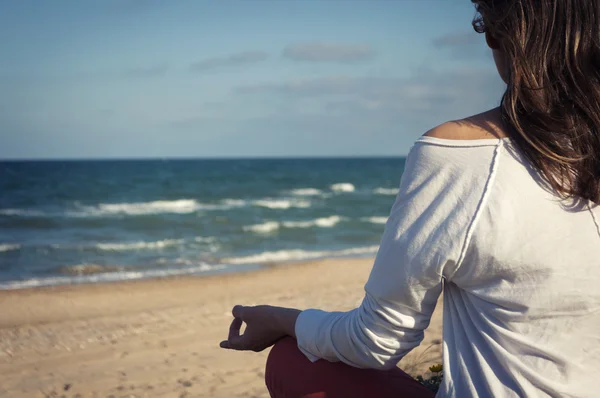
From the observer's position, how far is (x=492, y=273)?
1.10 metres

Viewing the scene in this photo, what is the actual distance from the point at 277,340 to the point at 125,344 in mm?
5119

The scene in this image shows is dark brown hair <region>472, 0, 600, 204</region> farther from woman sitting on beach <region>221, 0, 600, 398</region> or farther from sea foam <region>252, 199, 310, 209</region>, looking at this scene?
sea foam <region>252, 199, 310, 209</region>

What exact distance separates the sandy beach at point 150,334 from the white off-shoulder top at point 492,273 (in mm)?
3184

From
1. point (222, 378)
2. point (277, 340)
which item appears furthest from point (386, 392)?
point (222, 378)

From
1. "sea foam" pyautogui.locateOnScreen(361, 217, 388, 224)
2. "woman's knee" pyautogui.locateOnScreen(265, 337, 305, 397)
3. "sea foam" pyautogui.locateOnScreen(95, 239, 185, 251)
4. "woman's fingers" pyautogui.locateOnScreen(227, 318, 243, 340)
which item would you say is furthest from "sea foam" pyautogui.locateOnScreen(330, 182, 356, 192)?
"woman's knee" pyautogui.locateOnScreen(265, 337, 305, 397)

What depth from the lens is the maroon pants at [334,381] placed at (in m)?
1.42

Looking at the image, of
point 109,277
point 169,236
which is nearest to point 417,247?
point 109,277

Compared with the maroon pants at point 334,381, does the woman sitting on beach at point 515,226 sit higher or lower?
higher

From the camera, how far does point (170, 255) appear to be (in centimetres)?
1295

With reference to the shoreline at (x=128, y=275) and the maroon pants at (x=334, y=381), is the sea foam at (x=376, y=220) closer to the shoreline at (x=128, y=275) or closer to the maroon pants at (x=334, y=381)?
the shoreline at (x=128, y=275)

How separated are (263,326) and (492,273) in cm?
72

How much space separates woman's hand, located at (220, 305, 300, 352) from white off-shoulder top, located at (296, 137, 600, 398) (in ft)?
1.18

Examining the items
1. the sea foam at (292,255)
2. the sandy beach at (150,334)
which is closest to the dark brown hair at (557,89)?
the sandy beach at (150,334)

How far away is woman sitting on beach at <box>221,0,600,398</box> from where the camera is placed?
108 centimetres
